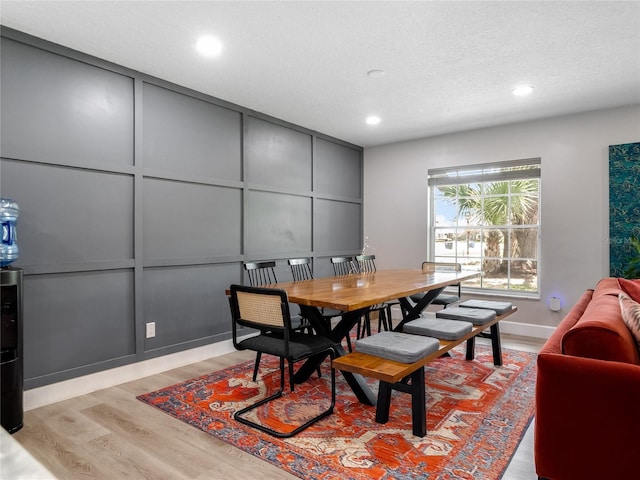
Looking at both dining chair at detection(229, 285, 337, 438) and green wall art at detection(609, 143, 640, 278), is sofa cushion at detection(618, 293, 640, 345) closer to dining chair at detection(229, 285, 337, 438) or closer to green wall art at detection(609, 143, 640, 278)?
dining chair at detection(229, 285, 337, 438)

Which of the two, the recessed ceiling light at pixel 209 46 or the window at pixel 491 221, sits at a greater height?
the recessed ceiling light at pixel 209 46

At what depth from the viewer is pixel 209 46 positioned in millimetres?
2840

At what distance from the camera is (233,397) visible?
2.76 metres

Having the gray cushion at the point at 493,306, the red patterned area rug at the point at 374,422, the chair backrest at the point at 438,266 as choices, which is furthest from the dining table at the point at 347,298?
the chair backrest at the point at 438,266

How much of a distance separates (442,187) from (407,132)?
92 cm

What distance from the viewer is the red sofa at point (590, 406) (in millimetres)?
1385

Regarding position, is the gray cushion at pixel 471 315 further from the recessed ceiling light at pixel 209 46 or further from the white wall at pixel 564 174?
the recessed ceiling light at pixel 209 46

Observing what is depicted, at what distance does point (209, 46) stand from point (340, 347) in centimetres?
238

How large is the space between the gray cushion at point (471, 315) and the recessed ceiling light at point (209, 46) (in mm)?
2757

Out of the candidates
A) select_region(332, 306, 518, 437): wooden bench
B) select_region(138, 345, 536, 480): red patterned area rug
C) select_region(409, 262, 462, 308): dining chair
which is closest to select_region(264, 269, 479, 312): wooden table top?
select_region(332, 306, 518, 437): wooden bench

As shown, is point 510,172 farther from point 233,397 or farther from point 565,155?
point 233,397

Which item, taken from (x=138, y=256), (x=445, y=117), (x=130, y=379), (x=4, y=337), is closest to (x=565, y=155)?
(x=445, y=117)

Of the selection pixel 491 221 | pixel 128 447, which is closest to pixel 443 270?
pixel 491 221

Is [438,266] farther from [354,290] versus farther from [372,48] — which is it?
[372,48]
